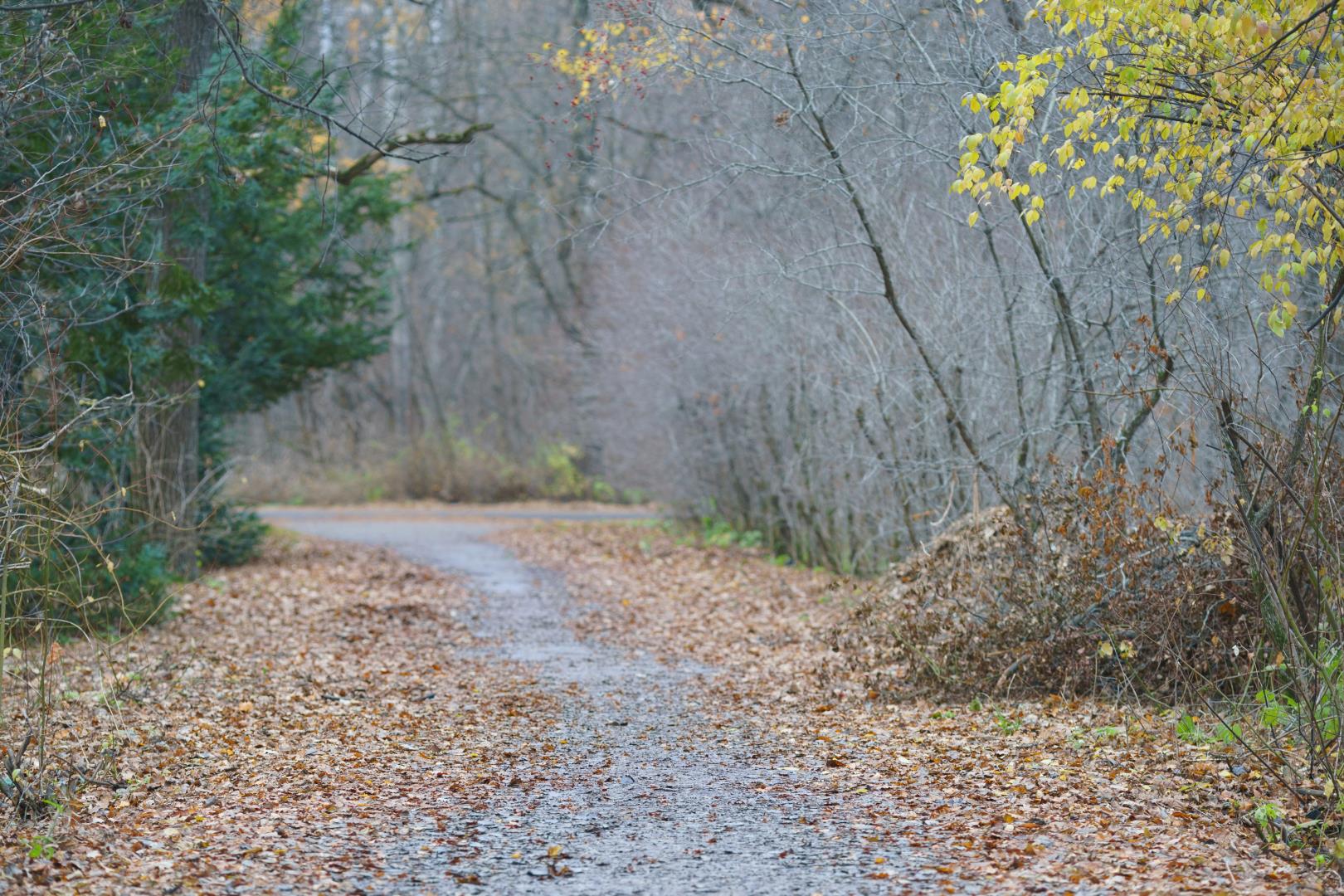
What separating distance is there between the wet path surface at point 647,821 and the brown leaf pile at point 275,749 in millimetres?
155

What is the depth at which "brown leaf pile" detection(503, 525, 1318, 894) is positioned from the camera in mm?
5133

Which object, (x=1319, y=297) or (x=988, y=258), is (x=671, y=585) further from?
(x=1319, y=297)

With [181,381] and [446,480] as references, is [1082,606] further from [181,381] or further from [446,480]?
[446,480]

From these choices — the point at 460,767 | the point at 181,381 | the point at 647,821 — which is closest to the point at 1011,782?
the point at 647,821

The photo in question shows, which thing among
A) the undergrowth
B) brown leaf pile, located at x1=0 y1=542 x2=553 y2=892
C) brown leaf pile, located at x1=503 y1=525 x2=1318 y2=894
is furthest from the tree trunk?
the undergrowth

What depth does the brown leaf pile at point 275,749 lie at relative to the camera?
5297mm

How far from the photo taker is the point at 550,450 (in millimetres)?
30094

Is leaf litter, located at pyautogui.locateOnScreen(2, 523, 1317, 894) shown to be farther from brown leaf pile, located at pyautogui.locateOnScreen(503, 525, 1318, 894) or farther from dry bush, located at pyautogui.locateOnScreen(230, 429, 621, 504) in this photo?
dry bush, located at pyautogui.locateOnScreen(230, 429, 621, 504)

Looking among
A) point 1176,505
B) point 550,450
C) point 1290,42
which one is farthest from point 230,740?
point 550,450

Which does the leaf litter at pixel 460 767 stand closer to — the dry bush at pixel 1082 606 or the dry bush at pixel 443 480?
the dry bush at pixel 1082 606

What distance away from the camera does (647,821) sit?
604cm

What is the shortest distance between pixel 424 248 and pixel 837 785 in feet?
96.8

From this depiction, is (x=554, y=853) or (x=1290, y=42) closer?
(x=554, y=853)

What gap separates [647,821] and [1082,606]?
11.6 ft
